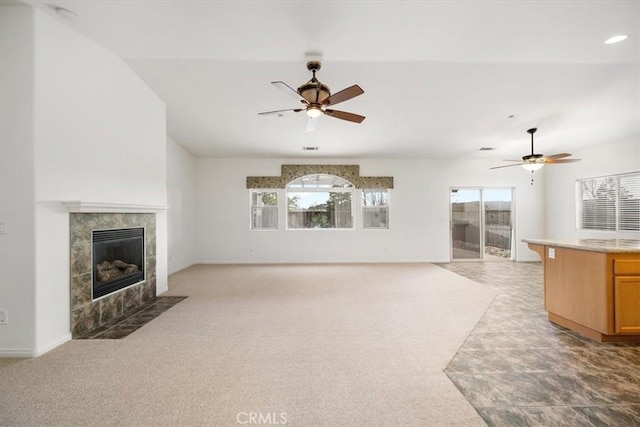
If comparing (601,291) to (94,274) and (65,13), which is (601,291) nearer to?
(94,274)

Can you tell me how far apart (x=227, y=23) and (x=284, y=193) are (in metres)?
4.56

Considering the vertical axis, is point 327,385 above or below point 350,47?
below

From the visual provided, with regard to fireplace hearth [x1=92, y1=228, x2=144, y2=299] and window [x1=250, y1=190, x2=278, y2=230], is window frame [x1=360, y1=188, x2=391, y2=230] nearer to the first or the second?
window [x1=250, y1=190, x2=278, y2=230]

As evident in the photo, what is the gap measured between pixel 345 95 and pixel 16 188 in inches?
122

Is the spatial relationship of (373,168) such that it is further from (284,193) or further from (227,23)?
(227,23)

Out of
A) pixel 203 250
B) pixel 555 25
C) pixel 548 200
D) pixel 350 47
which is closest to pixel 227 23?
pixel 350 47

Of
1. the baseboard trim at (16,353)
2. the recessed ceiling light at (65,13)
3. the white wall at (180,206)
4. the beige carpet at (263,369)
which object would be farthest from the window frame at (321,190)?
the baseboard trim at (16,353)

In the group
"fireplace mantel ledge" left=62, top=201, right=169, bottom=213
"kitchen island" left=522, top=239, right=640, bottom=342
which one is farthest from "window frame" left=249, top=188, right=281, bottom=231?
"kitchen island" left=522, top=239, right=640, bottom=342

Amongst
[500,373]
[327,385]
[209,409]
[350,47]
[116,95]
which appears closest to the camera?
[209,409]

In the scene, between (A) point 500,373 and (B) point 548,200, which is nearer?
(A) point 500,373

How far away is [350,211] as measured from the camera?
6973mm

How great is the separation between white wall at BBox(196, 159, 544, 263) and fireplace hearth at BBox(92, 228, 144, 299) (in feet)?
9.91

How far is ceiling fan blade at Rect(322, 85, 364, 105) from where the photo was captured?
2.57m

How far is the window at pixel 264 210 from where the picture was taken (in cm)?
689
